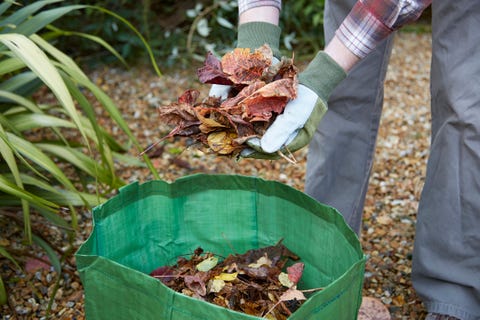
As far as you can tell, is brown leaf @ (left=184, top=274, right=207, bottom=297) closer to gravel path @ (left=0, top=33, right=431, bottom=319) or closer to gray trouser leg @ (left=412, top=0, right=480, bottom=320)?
gravel path @ (left=0, top=33, right=431, bottom=319)

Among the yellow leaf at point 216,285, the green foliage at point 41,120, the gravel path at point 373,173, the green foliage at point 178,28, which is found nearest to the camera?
the yellow leaf at point 216,285

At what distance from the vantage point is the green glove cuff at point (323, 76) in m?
1.48

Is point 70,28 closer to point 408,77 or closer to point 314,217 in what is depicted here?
point 408,77

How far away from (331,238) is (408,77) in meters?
2.30

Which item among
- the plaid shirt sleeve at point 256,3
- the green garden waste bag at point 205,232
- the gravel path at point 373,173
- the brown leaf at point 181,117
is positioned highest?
the plaid shirt sleeve at point 256,3

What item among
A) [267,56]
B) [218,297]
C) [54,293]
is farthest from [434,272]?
[54,293]

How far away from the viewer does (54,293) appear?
191cm

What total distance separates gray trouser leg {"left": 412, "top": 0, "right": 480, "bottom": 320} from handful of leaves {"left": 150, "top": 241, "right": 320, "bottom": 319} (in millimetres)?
426

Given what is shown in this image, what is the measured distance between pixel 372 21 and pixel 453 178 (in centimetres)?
51

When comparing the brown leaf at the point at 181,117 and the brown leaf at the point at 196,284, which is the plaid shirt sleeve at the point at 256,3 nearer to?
the brown leaf at the point at 181,117

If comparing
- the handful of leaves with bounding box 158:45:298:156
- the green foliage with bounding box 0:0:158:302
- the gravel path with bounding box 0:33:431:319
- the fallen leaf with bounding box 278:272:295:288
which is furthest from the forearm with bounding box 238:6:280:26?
the gravel path with bounding box 0:33:431:319

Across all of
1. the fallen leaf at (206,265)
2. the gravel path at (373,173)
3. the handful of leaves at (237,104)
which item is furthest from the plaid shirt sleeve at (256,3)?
the gravel path at (373,173)

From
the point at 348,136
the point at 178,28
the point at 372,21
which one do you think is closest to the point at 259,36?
the point at 372,21

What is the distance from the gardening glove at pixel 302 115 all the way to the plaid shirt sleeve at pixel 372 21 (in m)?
0.07
